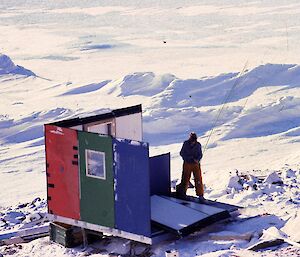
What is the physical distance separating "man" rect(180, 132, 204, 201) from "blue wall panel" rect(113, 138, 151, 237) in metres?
1.83

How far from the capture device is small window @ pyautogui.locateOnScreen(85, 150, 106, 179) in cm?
927

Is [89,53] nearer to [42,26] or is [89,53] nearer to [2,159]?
[42,26]

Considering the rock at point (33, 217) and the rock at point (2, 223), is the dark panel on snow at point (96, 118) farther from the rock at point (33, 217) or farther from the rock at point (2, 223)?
the rock at point (2, 223)

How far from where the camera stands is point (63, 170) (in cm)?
972

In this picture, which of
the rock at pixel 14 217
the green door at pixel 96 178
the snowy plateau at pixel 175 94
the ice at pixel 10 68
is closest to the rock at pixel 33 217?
the snowy plateau at pixel 175 94

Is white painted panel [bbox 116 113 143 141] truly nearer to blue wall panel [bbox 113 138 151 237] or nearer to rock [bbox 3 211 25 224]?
blue wall panel [bbox 113 138 151 237]

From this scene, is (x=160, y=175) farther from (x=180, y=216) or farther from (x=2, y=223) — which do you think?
(x=2, y=223)

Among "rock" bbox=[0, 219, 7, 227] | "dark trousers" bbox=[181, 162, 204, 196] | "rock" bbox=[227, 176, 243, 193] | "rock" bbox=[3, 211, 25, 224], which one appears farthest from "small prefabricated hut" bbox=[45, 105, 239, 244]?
"rock" bbox=[3, 211, 25, 224]

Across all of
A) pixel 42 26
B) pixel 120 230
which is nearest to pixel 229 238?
pixel 120 230

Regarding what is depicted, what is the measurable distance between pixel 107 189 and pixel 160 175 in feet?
5.27

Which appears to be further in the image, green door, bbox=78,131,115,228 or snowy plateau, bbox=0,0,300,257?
snowy plateau, bbox=0,0,300,257

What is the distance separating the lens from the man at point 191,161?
35.3ft

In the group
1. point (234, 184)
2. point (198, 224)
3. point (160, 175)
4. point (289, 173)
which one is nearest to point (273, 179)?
point (234, 184)

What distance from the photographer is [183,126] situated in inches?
968
